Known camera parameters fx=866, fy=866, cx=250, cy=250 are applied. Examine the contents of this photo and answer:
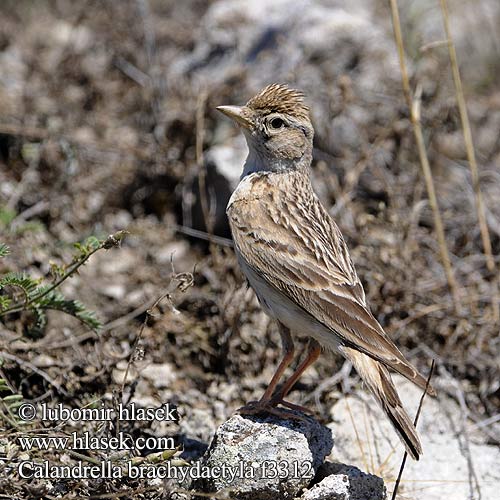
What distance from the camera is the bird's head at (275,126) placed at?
521cm

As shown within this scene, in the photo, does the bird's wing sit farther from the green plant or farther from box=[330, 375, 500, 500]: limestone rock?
box=[330, 375, 500, 500]: limestone rock

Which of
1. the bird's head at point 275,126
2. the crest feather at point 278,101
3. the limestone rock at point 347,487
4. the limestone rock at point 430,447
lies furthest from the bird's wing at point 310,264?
the limestone rock at point 430,447

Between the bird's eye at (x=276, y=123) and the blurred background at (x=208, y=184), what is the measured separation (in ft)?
3.71

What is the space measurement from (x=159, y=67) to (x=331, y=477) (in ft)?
15.4

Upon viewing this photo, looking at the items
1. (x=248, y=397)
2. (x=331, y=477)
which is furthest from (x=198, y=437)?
(x=331, y=477)

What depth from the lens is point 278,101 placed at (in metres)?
5.20

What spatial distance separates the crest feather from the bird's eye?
54mm

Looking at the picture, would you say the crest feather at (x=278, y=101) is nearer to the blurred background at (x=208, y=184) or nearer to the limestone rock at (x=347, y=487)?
the blurred background at (x=208, y=184)

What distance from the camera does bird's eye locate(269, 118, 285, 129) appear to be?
5.22m

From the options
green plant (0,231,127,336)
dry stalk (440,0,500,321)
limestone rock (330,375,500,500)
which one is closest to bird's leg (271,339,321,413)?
limestone rock (330,375,500,500)

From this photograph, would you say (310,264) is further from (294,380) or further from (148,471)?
(148,471)

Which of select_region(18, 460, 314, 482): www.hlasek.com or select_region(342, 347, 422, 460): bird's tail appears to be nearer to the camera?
select_region(342, 347, 422, 460): bird's tail

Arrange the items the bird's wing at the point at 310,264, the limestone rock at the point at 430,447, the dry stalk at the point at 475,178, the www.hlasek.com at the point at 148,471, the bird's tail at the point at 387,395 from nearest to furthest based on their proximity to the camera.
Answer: the bird's tail at the point at 387,395 → the www.hlasek.com at the point at 148,471 → the bird's wing at the point at 310,264 → the limestone rock at the point at 430,447 → the dry stalk at the point at 475,178

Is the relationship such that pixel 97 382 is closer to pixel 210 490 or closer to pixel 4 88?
pixel 210 490
